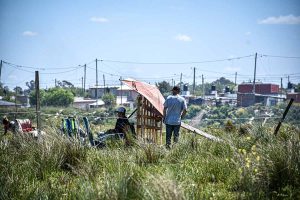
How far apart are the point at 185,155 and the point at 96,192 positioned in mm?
2726

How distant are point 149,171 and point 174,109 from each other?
3.49m

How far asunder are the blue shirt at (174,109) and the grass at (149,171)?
1.27 meters

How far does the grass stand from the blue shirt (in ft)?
4.17

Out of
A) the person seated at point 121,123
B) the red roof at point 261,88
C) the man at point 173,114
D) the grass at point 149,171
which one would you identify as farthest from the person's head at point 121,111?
the red roof at point 261,88

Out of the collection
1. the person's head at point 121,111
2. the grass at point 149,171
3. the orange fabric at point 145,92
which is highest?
the orange fabric at point 145,92

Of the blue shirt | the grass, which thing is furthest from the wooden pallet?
the grass

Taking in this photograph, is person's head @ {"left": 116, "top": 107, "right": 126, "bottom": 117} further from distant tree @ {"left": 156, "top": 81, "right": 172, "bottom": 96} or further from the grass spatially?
distant tree @ {"left": 156, "top": 81, "right": 172, "bottom": 96}

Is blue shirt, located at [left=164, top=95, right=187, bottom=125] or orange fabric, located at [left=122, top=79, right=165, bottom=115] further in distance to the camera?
orange fabric, located at [left=122, top=79, right=165, bottom=115]

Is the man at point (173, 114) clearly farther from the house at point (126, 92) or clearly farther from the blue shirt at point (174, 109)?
the house at point (126, 92)

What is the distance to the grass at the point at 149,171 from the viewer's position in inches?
162

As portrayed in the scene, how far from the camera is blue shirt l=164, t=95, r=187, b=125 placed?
8.56 metres

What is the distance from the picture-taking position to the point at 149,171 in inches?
207

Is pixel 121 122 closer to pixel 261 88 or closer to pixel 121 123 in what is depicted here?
pixel 121 123

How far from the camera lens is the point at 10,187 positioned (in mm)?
4449
